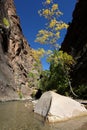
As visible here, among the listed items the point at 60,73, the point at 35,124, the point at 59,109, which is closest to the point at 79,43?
the point at 60,73

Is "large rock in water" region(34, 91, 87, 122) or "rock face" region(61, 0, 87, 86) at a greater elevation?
"rock face" region(61, 0, 87, 86)

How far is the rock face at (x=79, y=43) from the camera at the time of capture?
33562 mm

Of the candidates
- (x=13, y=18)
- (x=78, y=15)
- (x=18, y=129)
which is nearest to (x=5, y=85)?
(x=78, y=15)

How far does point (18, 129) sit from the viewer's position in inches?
333

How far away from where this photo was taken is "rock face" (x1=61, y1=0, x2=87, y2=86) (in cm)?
3356

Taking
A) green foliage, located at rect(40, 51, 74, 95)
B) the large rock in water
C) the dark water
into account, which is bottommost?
the dark water

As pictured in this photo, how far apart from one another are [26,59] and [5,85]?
4849cm

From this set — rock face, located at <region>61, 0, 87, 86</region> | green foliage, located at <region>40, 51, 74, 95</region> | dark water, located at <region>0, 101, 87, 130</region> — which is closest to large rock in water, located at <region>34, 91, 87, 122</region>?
dark water, located at <region>0, 101, 87, 130</region>

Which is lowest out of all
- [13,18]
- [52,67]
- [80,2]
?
[52,67]

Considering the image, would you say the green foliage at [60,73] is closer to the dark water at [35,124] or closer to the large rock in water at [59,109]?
the large rock in water at [59,109]

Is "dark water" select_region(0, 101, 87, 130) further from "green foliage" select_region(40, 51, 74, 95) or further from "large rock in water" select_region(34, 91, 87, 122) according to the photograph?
"green foliage" select_region(40, 51, 74, 95)

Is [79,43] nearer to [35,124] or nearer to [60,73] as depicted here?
[60,73]

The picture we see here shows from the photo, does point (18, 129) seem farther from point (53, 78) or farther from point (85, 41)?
point (85, 41)

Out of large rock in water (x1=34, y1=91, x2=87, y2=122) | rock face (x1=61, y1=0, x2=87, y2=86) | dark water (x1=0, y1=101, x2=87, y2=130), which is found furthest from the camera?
rock face (x1=61, y1=0, x2=87, y2=86)
